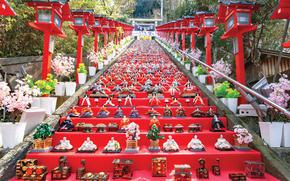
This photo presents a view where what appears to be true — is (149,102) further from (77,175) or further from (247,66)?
(247,66)

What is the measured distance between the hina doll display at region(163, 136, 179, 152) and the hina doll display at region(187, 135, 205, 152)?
0.22 meters

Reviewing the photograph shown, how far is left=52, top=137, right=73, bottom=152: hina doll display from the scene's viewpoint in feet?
13.6

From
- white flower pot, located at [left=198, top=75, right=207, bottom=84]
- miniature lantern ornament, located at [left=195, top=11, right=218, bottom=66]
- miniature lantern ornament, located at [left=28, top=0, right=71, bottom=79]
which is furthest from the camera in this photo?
Answer: miniature lantern ornament, located at [left=195, top=11, right=218, bottom=66]

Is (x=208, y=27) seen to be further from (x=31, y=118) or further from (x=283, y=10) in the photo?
(x=31, y=118)

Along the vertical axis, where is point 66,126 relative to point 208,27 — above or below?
below

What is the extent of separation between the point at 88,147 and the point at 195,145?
1.65m

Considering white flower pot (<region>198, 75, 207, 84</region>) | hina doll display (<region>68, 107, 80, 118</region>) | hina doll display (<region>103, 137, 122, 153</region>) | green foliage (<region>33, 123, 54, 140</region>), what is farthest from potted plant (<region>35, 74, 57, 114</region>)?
white flower pot (<region>198, 75, 207, 84</region>)

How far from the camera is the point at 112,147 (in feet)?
13.5

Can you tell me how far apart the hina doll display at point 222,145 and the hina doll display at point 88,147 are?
1909 millimetres

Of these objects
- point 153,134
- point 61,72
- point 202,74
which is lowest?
point 153,134

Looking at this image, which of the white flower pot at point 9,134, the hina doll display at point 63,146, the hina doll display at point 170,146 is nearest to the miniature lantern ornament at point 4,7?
the white flower pot at point 9,134

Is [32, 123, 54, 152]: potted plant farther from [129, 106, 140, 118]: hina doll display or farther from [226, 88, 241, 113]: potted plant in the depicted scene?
[226, 88, 241, 113]: potted plant

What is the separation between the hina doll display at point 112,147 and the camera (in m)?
4.09

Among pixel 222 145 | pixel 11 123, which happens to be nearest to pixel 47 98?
pixel 11 123
